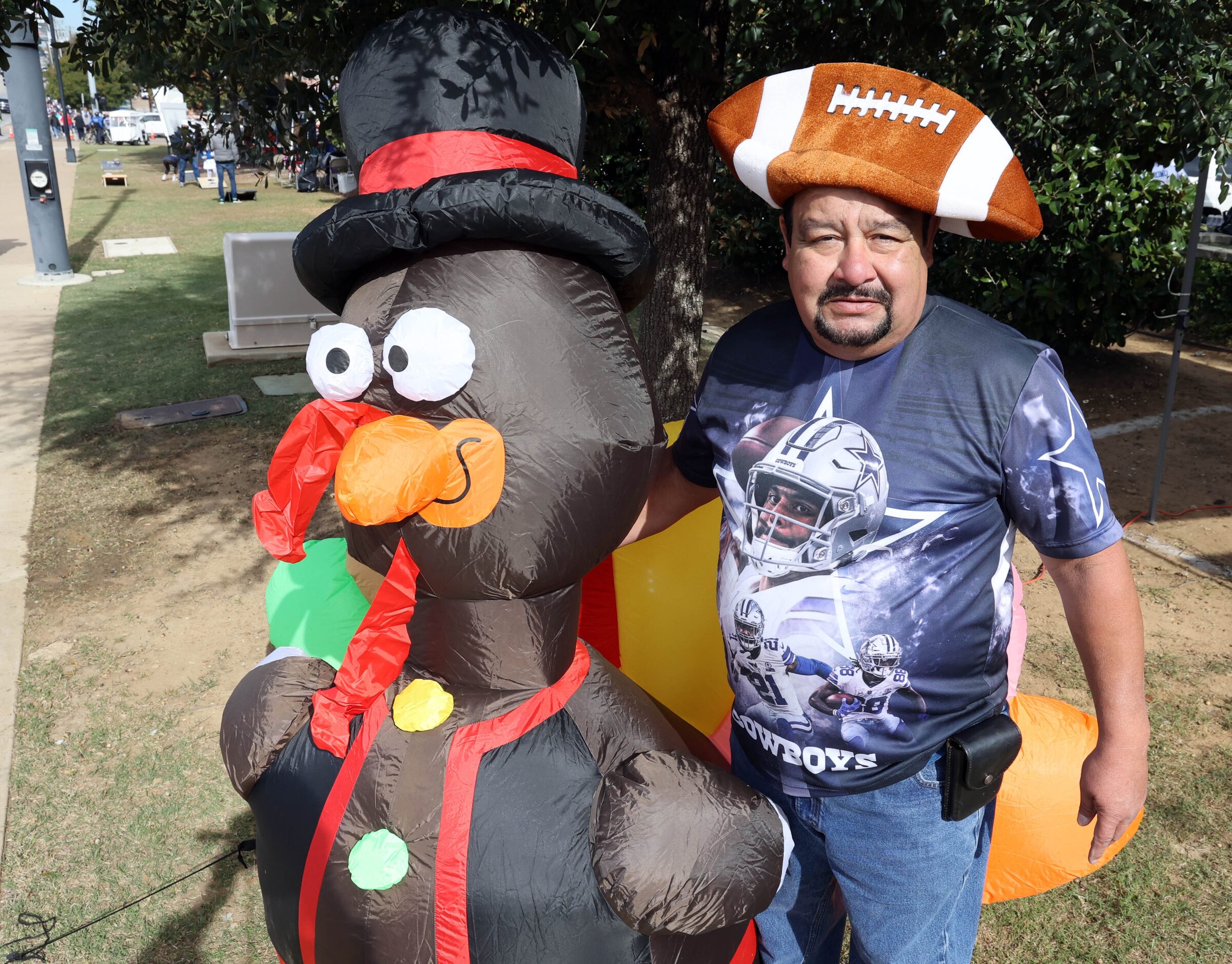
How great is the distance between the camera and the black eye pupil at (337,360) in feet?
5.87

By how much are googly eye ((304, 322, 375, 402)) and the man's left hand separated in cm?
153

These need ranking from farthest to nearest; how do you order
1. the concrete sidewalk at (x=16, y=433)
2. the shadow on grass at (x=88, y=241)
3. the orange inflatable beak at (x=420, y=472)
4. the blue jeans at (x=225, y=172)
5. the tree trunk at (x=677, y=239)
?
the blue jeans at (x=225, y=172), the shadow on grass at (x=88, y=241), the concrete sidewalk at (x=16, y=433), the tree trunk at (x=677, y=239), the orange inflatable beak at (x=420, y=472)

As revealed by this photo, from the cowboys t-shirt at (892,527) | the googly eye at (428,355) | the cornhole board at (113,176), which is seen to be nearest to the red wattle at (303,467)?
the googly eye at (428,355)

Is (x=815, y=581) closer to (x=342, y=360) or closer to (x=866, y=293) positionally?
(x=866, y=293)

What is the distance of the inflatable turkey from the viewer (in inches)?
69.5

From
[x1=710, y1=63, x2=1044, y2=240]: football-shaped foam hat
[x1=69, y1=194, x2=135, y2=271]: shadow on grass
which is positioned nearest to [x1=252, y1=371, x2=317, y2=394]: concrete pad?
[x1=710, y1=63, x2=1044, y2=240]: football-shaped foam hat

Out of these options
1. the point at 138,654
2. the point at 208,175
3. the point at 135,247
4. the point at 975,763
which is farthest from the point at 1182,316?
the point at 208,175

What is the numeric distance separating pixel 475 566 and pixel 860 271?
2.92ft

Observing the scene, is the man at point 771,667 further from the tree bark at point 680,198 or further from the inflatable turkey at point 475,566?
the tree bark at point 680,198

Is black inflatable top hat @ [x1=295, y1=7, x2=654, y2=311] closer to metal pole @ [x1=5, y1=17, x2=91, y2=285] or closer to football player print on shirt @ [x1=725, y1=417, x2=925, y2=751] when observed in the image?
football player print on shirt @ [x1=725, y1=417, x2=925, y2=751]

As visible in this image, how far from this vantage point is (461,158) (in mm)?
1952

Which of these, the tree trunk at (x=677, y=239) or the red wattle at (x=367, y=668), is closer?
the red wattle at (x=367, y=668)

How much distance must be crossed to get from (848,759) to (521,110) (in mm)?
1463

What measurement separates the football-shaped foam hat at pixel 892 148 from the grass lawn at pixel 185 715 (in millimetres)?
2256
